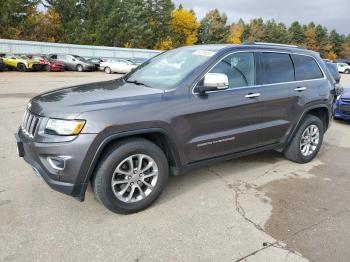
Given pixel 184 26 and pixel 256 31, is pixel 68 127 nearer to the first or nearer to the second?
pixel 184 26

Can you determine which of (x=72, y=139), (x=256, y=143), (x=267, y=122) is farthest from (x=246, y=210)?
(x=72, y=139)

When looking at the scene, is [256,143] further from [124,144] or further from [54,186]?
[54,186]

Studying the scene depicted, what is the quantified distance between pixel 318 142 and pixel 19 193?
4.43 metres

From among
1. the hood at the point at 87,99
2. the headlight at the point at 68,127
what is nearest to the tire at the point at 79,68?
the hood at the point at 87,99

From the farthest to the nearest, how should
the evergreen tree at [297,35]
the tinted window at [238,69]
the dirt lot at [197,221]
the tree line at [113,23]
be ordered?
1. the evergreen tree at [297,35]
2. the tree line at [113,23]
3. the tinted window at [238,69]
4. the dirt lot at [197,221]

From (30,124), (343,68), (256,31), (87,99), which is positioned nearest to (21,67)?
(30,124)

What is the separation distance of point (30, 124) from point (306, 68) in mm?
3983

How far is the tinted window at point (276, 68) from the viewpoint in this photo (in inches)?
178

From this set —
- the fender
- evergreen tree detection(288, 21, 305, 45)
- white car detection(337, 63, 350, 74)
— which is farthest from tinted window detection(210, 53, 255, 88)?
evergreen tree detection(288, 21, 305, 45)

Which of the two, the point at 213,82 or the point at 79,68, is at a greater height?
the point at 213,82

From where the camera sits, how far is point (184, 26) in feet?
232

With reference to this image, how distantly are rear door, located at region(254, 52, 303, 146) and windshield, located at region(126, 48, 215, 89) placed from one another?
0.90m

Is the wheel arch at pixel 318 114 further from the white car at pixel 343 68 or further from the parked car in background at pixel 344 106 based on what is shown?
the white car at pixel 343 68

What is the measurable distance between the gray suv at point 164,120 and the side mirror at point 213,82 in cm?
1
